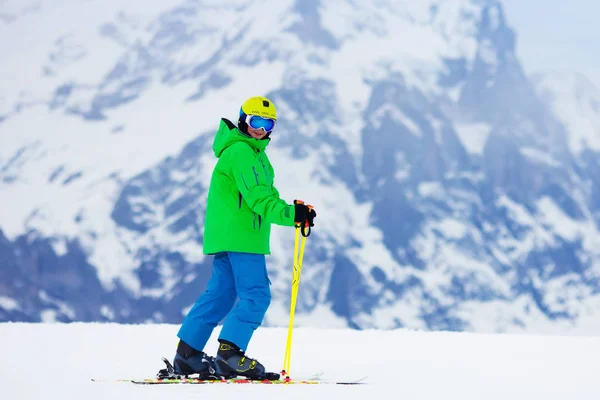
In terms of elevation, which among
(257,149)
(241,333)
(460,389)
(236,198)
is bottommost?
(460,389)

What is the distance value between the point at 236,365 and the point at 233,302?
1.68 ft

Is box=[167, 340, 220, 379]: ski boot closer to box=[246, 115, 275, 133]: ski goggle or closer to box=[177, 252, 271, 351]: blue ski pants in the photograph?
box=[177, 252, 271, 351]: blue ski pants

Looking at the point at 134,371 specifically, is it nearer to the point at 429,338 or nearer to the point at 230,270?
the point at 230,270

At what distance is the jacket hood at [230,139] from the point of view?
19.9 feet

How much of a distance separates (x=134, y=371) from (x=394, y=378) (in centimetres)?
216

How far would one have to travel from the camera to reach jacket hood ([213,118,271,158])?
6.07 metres

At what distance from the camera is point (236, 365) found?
5.74 meters

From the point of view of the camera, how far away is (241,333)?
5832 millimetres

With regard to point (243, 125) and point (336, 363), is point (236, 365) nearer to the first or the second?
point (336, 363)

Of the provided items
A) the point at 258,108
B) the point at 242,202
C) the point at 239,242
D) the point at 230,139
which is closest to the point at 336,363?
the point at 239,242

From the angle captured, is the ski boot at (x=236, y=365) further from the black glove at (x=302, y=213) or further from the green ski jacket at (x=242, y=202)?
the black glove at (x=302, y=213)

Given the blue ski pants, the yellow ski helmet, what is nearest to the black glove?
the blue ski pants

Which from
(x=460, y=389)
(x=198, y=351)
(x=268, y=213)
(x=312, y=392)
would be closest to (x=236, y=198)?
(x=268, y=213)

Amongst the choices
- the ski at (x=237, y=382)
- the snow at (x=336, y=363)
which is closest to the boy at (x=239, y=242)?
the ski at (x=237, y=382)
